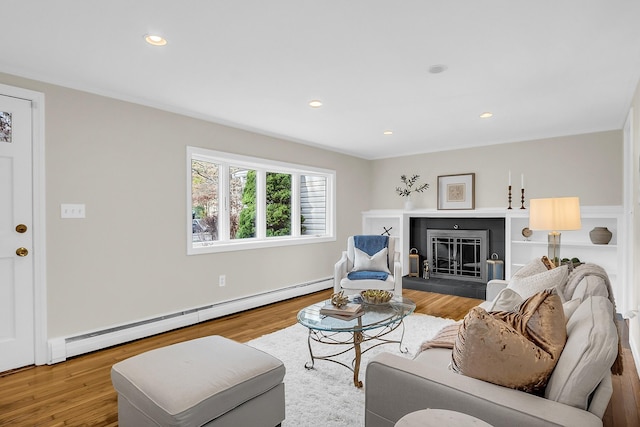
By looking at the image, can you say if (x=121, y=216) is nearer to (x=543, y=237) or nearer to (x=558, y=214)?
(x=558, y=214)

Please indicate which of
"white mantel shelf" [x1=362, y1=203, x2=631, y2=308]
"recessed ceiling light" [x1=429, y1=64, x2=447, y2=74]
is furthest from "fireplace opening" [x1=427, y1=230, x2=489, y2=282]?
"recessed ceiling light" [x1=429, y1=64, x2=447, y2=74]

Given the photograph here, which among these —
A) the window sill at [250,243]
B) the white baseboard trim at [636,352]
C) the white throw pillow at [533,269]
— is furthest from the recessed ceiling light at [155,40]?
the white baseboard trim at [636,352]

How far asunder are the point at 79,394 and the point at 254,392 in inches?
58.1

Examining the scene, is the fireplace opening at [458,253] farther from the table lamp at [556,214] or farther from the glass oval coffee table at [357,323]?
the glass oval coffee table at [357,323]

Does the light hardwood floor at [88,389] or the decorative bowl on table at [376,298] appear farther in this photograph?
the decorative bowl on table at [376,298]

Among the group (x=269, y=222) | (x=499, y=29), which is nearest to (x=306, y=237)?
(x=269, y=222)

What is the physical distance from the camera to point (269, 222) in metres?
5.02

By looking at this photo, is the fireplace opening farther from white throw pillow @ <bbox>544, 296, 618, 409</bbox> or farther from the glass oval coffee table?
white throw pillow @ <bbox>544, 296, 618, 409</bbox>

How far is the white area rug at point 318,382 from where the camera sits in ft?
6.84

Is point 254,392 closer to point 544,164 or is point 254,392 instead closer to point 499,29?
point 499,29

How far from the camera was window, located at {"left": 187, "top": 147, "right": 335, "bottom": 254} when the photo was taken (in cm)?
414

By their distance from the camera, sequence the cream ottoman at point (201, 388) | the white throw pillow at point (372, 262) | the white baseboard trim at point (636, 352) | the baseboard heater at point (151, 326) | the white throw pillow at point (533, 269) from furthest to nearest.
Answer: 1. the white throw pillow at point (372, 262)
2. the baseboard heater at point (151, 326)
3. the white baseboard trim at point (636, 352)
4. the white throw pillow at point (533, 269)
5. the cream ottoman at point (201, 388)

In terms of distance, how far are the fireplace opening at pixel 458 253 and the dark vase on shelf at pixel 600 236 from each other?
130cm

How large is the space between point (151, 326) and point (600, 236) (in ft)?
17.3
